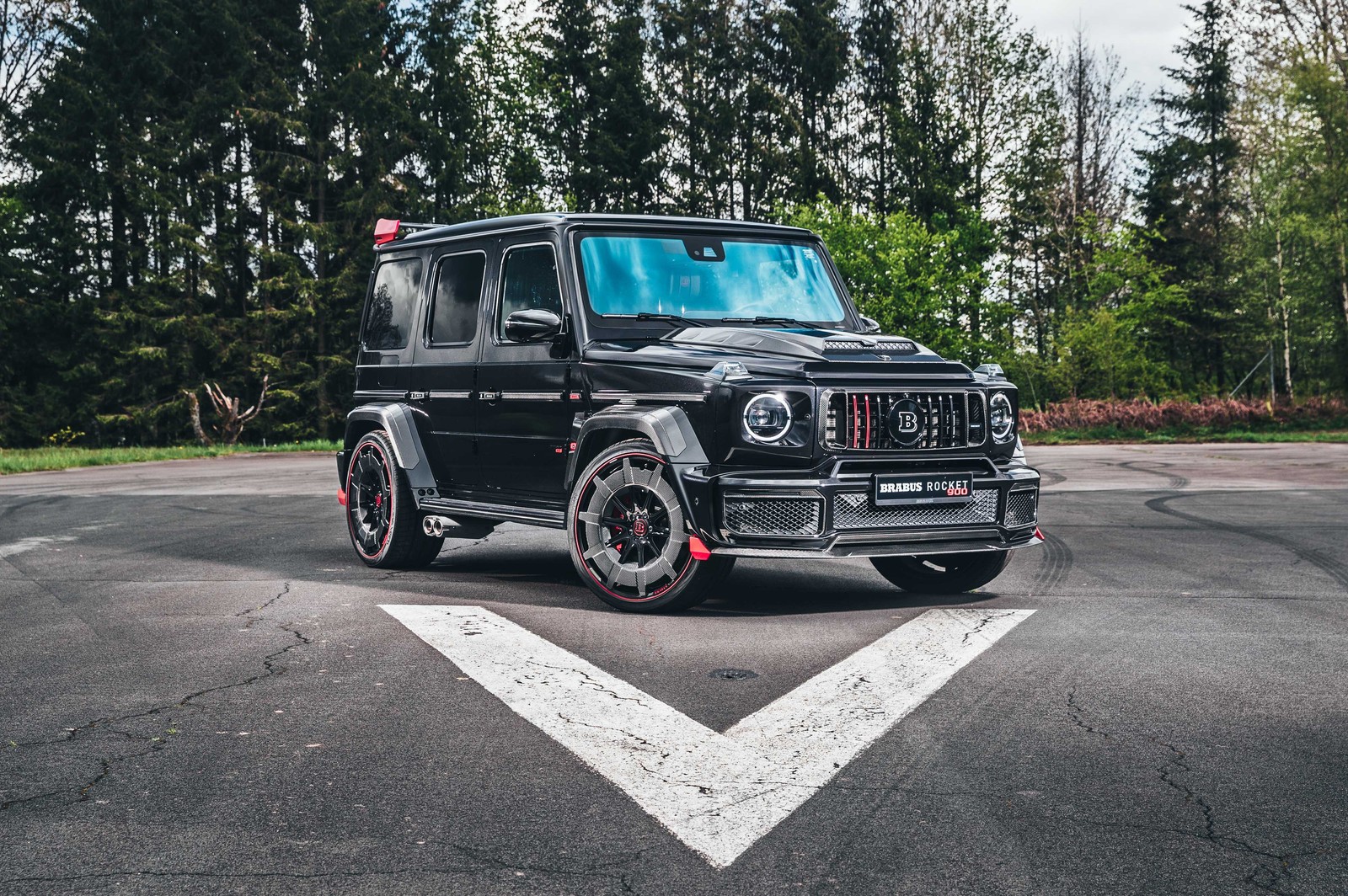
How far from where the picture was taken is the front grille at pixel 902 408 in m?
6.93

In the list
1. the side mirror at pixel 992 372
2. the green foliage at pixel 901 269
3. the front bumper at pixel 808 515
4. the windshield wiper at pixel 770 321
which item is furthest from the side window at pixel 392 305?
the green foliage at pixel 901 269

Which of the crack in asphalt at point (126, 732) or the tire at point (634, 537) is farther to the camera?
the tire at point (634, 537)

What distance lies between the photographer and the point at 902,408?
7.09 metres

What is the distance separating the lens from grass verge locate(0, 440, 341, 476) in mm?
25703

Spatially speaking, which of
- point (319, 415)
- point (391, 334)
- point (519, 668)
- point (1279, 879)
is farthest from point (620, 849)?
point (319, 415)

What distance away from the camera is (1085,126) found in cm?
5266

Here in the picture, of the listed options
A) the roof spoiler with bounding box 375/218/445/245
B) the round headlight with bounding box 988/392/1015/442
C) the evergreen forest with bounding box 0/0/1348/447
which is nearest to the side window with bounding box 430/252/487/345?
the roof spoiler with bounding box 375/218/445/245

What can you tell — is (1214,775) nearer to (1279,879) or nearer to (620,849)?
(1279,879)

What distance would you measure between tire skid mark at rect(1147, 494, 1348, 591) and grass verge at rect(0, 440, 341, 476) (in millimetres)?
20304

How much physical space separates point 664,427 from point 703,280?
1602 millimetres

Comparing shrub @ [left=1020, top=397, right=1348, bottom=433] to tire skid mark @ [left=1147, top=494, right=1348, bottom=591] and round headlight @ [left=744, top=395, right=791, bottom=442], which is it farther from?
round headlight @ [left=744, top=395, right=791, bottom=442]

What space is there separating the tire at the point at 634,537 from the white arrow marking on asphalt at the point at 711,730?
0.71 metres

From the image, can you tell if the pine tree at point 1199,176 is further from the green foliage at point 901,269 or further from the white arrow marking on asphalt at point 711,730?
the white arrow marking on asphalt at point 711,730

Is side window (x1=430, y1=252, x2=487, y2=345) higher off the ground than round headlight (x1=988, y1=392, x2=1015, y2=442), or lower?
higher
